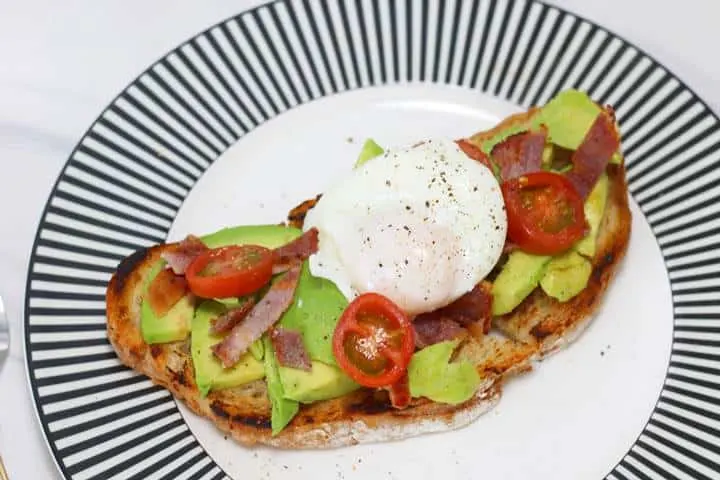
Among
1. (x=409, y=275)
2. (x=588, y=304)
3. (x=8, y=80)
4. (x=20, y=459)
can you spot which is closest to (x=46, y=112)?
(x=8, y=80)

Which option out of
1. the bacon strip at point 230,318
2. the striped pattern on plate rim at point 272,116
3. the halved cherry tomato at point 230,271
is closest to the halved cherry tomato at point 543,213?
the striped pattern on plate rim at point 272,116

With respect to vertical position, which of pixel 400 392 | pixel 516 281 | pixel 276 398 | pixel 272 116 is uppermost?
pixel 272 116

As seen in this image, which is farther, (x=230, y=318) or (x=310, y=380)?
(x=230, y=318)

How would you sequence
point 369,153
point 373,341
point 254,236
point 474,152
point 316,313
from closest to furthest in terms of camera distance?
1. point 373,341
2. point 316,313
3. point 254,236
4. point 474,152
5. point 369,153

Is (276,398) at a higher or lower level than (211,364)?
lower

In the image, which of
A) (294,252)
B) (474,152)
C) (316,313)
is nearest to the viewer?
(316,313)

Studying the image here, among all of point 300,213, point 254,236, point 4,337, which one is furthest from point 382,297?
point 4,337

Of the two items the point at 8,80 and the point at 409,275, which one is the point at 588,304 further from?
the point at 8,80

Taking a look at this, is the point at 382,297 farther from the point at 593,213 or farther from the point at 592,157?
the point at 592,157
